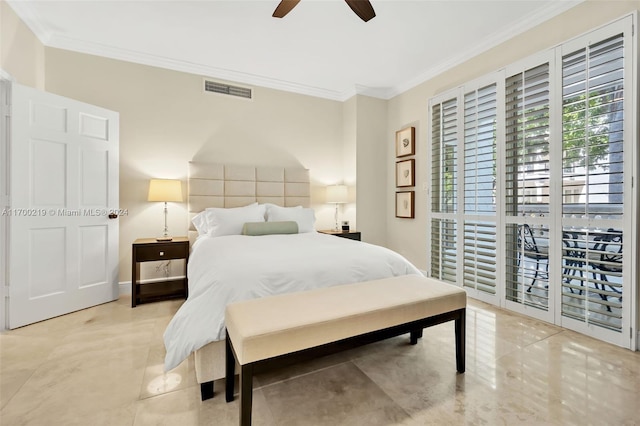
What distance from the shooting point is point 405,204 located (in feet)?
13.8

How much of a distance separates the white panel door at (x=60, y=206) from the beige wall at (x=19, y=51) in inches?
10.6

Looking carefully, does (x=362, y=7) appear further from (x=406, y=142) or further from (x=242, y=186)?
(x=242, y=186)

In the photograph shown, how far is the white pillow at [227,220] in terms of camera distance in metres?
3.22

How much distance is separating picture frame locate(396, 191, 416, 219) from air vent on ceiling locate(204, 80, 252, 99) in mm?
2599

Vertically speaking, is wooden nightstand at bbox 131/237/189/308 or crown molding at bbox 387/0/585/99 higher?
crown molding at bbox 387/0/585/99

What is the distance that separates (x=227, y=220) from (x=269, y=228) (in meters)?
0.49

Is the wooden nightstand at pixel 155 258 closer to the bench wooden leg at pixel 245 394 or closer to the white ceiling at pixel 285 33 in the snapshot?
the white ceiling at pixel 285 33

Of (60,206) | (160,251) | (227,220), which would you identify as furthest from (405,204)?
(60,206)

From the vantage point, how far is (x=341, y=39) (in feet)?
10.3

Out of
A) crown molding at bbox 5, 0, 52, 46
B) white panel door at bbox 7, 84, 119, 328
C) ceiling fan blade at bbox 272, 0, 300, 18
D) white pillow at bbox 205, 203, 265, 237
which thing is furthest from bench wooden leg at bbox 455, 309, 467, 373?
crown molding at bbox 5, 0, 52, 46

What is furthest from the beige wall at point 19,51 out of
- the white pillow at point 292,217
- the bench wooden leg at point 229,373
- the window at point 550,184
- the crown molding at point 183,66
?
the window at point 550,184

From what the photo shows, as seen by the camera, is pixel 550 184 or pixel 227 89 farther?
pixel 227 89

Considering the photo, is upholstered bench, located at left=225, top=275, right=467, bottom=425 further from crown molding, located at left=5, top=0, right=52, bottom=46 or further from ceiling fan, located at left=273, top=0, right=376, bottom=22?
crown molding, located at left=5, top=0, right=52, bottom=46

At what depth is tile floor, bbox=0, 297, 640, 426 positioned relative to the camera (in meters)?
1.48
